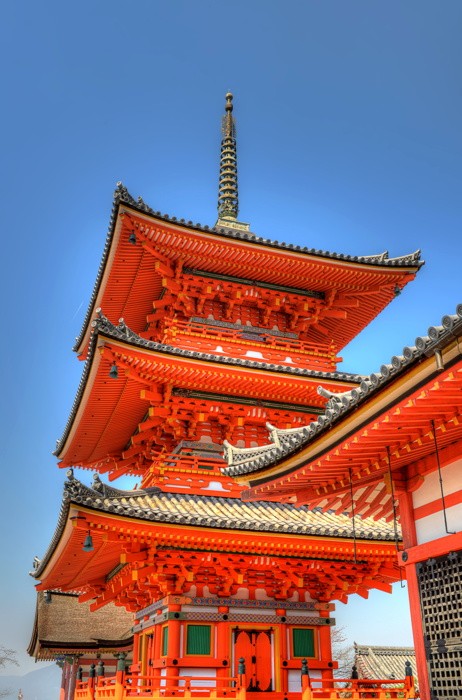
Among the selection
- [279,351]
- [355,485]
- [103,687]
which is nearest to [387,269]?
[279,351]

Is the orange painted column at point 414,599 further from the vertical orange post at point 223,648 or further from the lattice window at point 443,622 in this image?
the vertical orange post at point 223,648

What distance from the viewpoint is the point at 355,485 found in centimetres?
978

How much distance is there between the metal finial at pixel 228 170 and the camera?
23.4 metres

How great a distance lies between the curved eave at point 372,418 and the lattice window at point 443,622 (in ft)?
4.92

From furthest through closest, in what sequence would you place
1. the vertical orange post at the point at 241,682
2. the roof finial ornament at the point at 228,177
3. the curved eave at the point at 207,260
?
the roof finial ornament at the point at 228,177 → the curved eave at the point at 207,260 → the vertical orange post at the point at 241,682

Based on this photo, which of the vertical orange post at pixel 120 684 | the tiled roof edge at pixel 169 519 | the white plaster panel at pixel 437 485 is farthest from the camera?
the tiled roof edge at pixel 169 519

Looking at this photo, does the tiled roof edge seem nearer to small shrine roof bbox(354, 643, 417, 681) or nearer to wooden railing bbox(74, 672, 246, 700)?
wooden railing bbox(74, 672, 246, 700)

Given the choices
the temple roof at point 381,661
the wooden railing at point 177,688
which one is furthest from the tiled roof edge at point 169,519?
the temple roof at point 381,661

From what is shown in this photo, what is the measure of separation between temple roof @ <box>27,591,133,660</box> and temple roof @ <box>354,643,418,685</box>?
1404 centimetres

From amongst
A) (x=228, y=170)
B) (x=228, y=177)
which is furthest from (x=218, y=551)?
(x=228, y=170)

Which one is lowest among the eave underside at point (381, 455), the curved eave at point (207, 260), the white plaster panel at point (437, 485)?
the white plaster panel at point (437, 485)

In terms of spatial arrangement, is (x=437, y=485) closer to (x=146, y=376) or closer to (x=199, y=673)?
(x=199, y=673)

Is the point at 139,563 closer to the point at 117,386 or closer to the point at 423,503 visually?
the point at 117,386

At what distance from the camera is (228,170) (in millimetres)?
25047
